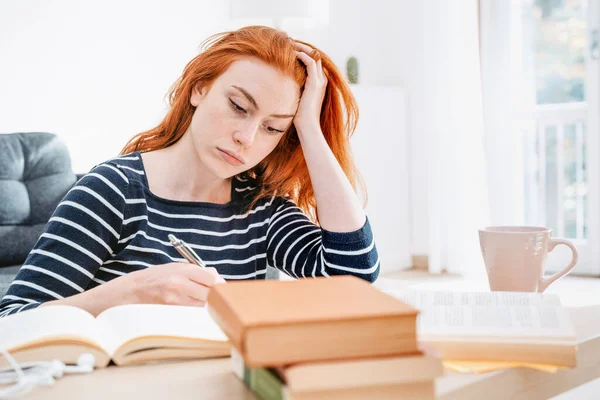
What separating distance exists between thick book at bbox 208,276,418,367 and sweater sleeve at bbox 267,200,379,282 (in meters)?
0.64

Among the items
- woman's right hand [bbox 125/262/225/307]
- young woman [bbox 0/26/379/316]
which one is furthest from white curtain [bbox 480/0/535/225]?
woman's right hand [bbox 125/262/225/307]

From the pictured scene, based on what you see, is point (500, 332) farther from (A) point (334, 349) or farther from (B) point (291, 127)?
(B) point (291, 127)

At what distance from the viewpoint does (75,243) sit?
1.16m

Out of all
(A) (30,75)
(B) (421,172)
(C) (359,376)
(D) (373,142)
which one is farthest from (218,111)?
(B) (421,172)

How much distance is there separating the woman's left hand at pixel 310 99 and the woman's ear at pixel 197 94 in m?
0.17

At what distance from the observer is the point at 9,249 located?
2340 mm

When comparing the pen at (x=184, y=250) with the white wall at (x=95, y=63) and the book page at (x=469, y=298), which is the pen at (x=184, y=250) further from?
the white wall at (x=95, y=63)

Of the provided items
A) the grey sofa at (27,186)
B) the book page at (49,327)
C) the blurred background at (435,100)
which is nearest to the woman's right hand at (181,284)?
the book page at (49,327)

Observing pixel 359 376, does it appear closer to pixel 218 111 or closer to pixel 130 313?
pixel 130 313

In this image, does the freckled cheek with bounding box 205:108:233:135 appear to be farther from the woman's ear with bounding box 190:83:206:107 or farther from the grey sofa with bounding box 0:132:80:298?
the grey sofa with bounding box 0:132:80:298

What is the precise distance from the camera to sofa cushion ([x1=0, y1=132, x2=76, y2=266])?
7.75ft

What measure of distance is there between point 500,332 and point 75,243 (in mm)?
696

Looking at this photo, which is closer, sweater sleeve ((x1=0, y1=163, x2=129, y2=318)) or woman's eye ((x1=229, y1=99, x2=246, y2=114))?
sweater sleeve ((x1=0, y1=163, x2=129, y2=318))

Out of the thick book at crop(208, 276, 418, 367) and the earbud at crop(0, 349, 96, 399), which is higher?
the thick book at crop(208, 276, 418, 367)
